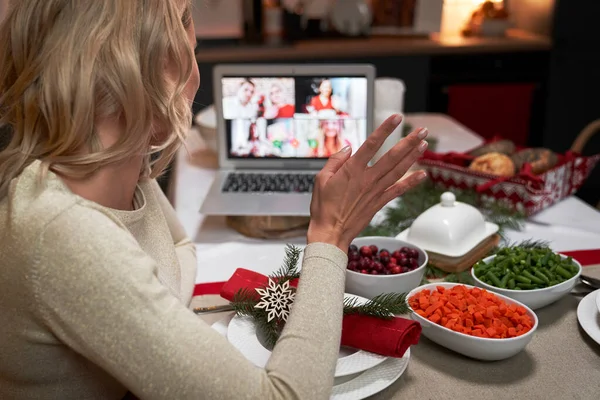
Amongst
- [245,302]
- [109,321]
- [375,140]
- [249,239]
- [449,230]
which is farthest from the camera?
[249,239]

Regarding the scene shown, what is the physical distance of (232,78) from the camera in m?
1.58

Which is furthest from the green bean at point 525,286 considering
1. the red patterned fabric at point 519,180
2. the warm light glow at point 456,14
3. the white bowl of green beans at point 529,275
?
the warm light glow at point 456,14

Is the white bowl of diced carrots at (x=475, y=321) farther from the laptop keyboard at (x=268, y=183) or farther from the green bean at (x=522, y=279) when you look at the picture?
the laptop keyboard at (x=268, y=183)

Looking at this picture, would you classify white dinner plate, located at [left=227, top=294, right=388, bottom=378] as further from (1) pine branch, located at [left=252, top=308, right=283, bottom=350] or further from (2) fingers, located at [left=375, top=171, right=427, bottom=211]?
(2) fingers, located at [left=375, top=171, right=427, bottom=211]

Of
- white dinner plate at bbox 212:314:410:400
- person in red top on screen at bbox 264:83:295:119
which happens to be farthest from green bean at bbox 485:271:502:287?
person in red top on screen at bbox 264:83:295:119

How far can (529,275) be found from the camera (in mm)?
1045

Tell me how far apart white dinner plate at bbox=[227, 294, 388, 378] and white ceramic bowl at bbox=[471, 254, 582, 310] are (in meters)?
0.26

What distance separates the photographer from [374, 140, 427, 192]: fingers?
0.88 meters

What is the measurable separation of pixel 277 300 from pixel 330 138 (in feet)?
2.41

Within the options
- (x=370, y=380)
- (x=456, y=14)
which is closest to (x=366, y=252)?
(x=370, y=380)

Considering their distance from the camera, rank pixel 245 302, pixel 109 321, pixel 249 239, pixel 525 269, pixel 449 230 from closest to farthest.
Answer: pixel 109 321 < pixel 245 302 < pixel 525 269 < pixel 449 230 < pixel 249 239

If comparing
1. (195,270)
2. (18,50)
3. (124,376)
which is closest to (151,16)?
(18,50)

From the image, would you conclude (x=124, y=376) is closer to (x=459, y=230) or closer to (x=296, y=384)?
(x=296, y=384)

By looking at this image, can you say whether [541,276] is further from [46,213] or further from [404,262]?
[46,213]
